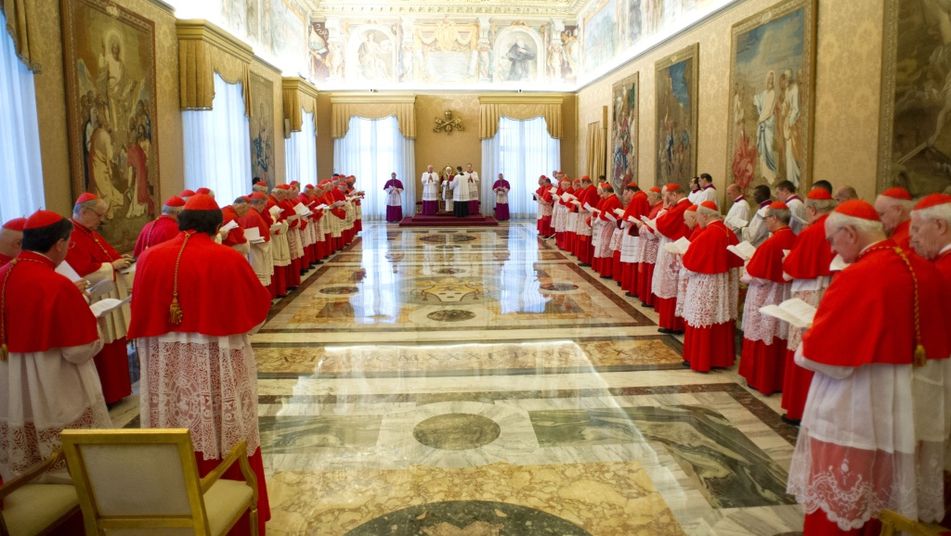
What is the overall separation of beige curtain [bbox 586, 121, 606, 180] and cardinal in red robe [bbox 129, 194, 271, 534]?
53.7ft

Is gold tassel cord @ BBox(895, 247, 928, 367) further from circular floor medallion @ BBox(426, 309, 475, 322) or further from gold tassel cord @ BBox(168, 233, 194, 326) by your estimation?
circular floor medallion @ BBox(426, 309, 475, 322)

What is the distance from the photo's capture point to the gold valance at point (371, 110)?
909 inches

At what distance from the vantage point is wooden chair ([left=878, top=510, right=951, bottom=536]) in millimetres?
2566

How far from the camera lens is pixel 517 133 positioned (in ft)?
79.0

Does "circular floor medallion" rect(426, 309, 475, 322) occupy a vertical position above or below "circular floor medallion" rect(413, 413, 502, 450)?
above

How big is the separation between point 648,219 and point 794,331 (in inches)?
164

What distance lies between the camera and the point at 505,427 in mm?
5473

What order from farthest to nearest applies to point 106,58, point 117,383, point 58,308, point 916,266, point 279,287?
point 279,287, point 106,58, point 117,383, point 58,308, point 916,266

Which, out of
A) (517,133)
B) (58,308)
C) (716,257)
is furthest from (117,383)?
(517,133)

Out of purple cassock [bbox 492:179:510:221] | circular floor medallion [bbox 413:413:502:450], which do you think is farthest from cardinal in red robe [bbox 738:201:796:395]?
purple cassock [bbox 492:179:510:221]

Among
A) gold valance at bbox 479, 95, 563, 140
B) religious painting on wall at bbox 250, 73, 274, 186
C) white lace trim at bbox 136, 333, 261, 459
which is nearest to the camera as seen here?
white lace trim at bbox 136, 333, 261, 459

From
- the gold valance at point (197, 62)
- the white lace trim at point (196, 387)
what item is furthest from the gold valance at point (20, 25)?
the white lace trim at point (196, 387)

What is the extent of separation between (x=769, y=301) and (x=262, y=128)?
12533 millimetres

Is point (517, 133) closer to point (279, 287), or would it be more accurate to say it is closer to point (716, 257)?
point (279, 287)
